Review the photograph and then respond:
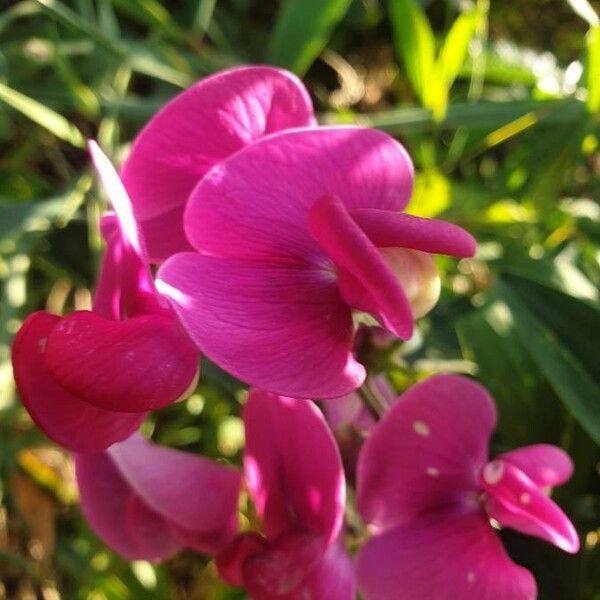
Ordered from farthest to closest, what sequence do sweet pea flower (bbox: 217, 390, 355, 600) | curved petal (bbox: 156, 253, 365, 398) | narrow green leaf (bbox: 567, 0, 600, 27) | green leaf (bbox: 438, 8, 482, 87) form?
green leaf (bbox: 438, 8, 482, 87) < narrow green leaf (bbox: 567, 0, 600, 27) < sweet pea flower (bbox: 217, 390, 355, 600) < curved petal (bbox: 156, 253, 365, 398)

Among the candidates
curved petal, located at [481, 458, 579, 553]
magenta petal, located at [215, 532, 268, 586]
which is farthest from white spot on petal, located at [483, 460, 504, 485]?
magenta petal, located at [215, 532, 268, 586]

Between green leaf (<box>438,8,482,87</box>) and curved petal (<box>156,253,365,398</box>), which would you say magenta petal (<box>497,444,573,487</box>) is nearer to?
curved petal (<box>156,253,365,398</box>)

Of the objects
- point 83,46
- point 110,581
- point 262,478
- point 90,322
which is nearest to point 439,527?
point 262,478

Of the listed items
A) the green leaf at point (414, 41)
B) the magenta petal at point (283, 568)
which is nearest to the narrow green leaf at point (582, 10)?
the green leaf at point (414, 41)

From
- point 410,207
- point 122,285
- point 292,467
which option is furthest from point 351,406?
point 410,207

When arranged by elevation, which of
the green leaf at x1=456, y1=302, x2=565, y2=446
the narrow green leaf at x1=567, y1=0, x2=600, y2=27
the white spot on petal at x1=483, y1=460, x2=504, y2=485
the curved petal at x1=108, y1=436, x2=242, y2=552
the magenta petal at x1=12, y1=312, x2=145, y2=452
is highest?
the narrow green leaf at x1=567, y1=0, x2=600, y2=27

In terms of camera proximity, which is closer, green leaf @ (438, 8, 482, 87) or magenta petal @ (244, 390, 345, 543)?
magenta petal @ (244, 390, 345, 543)
